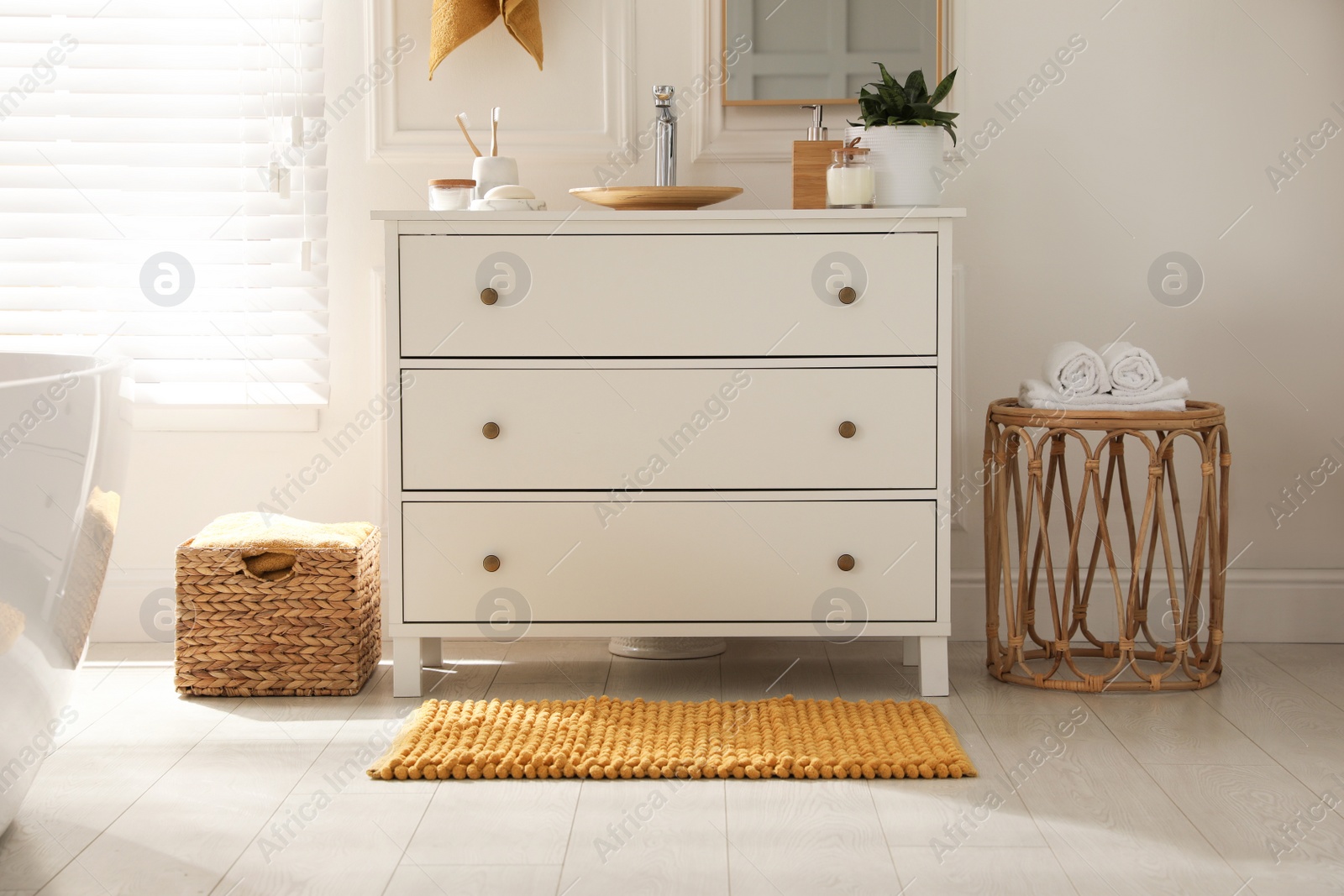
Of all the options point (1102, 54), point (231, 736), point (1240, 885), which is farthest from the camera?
point (1102, 54)

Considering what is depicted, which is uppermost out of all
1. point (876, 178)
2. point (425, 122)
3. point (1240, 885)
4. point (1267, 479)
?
point (425, 122)

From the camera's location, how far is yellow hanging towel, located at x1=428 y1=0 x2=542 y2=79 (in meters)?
2.28

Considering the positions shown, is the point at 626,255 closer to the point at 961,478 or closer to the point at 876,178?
the point at 876,178

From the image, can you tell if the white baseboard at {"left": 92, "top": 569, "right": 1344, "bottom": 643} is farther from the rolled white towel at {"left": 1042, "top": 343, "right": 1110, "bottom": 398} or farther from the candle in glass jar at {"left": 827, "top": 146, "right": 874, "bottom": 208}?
the candle in glass jar at {"left": 827, "top": 146, "right": 874, "bottom": 208}

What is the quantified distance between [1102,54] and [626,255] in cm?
113

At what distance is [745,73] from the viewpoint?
2344mm

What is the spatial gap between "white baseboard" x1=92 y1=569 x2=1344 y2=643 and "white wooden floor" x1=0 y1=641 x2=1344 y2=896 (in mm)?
347

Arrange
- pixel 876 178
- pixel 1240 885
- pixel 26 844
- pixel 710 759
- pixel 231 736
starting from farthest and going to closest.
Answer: pixel 876 178 → pixel 231 736 → pixel 710 759 → pixel 26 844 → pixel 1240 885

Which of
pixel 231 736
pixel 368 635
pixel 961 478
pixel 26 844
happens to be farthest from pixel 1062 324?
pixel 26 844

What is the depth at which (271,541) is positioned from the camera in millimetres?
2002
